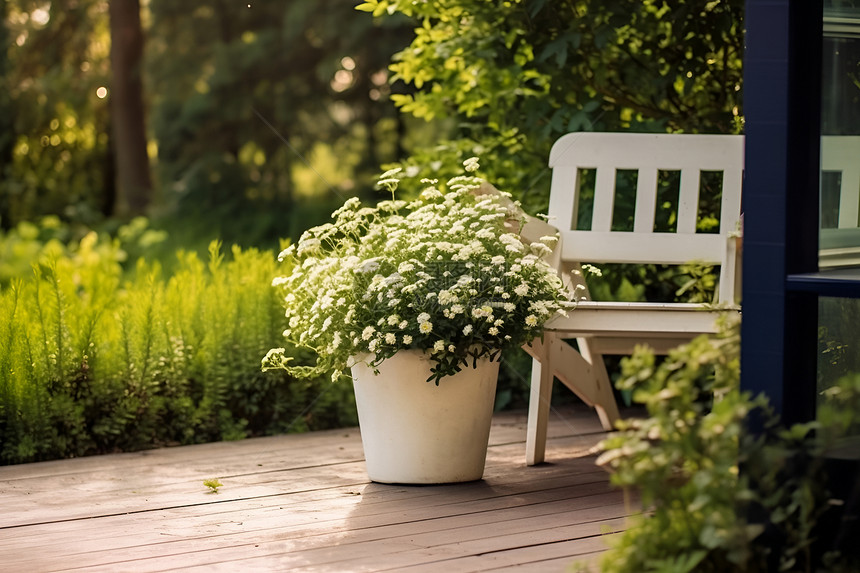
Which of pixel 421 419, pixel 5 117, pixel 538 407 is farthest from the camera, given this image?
pixel 5 117

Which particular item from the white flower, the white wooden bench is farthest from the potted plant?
the white wooden bench

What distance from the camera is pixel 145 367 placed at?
3.71 m

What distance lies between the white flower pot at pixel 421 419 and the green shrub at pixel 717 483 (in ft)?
3.65

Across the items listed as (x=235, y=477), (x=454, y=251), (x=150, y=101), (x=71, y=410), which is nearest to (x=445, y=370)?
(x=454, y=251)

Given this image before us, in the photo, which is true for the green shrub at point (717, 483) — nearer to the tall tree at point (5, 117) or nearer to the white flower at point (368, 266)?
the white flower at point (368, 266)

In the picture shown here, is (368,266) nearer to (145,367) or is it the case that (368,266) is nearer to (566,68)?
(145,367)

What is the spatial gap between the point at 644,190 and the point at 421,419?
1144mm

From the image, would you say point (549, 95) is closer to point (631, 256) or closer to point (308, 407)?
point (631, 256)

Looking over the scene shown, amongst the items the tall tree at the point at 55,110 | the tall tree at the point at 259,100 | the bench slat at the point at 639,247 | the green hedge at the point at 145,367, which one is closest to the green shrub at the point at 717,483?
the bench slat at the point at 639,247

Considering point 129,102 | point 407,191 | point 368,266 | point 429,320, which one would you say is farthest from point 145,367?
point 129,102

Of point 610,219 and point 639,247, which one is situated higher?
point 610,219

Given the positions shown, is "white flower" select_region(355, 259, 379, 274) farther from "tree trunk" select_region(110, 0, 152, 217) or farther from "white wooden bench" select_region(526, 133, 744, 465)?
"tree trunk" select_region(110, 0, 152, 217)

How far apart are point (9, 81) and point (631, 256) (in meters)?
10.6

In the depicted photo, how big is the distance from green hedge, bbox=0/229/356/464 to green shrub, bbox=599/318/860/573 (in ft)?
7.41
